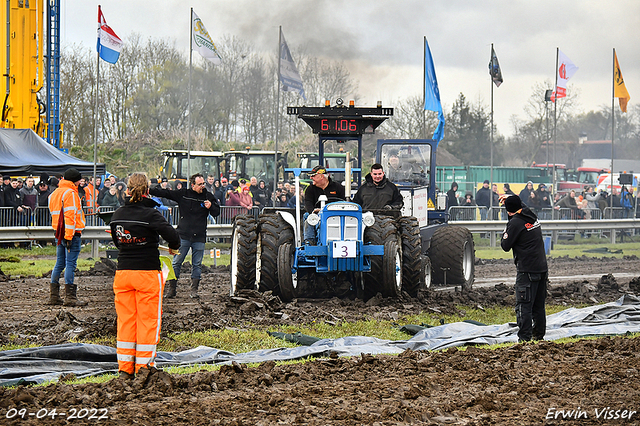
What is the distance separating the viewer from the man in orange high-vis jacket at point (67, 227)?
444 inches

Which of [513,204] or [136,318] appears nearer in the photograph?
[136,318]

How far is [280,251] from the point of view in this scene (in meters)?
11.1

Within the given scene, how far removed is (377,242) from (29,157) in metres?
11.1

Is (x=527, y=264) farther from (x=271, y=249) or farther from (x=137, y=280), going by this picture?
(x=137, y=280)

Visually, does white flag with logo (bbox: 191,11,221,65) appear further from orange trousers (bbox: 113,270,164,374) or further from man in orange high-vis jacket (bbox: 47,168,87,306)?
orange trousers (bbox: 113,270,164,374)

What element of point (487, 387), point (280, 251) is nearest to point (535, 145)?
point (280, 251)

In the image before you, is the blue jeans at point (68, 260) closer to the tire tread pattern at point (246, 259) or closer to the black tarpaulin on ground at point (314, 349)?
the tire tread pattern at point (246, 259)

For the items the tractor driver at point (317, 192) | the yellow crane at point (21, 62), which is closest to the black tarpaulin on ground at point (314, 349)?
the tractor driver at point (317, 192)

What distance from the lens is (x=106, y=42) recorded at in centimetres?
1984

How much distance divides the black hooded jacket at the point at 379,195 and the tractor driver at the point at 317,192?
2.01 ft

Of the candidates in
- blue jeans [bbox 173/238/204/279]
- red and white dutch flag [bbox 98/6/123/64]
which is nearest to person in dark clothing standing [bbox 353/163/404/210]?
blue jeans [bbox 173/238/204/279]

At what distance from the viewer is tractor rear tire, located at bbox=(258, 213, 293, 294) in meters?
11.3

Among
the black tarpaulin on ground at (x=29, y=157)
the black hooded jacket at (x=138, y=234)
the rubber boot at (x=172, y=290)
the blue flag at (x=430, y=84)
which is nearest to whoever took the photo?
the black hooded jacket at (x=138, y=234)

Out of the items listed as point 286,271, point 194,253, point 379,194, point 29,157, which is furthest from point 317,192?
point 29,157
